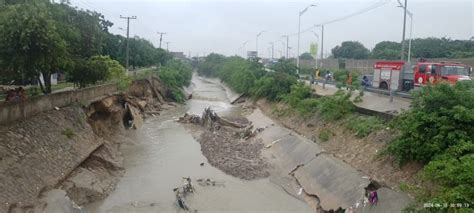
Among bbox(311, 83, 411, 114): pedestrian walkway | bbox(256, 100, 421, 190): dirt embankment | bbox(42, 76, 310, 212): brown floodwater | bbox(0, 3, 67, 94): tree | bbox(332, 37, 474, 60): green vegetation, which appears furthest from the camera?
bbox(332, 37, 474, 60): green vegetation

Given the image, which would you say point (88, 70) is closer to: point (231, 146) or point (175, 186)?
point (231, 146)

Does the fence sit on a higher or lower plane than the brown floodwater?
higher

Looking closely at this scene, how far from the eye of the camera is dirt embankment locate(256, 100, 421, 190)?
Result: 19.7m

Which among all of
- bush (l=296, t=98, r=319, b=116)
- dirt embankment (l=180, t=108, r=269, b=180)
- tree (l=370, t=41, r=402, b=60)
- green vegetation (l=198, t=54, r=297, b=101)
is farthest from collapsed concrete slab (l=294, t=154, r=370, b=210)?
tree (l=370, t=41, r=402, b=60)

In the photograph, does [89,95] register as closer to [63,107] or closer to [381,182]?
[63,107]

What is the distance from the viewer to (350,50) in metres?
127

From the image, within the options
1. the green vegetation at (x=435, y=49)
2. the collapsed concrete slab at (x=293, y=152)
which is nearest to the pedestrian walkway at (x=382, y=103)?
the collapsed concrete slab at (x=293, y=152)

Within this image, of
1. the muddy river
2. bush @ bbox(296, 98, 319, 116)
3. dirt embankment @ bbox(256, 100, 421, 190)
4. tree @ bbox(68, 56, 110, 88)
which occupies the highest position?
tree @ bbox(68, 56, 110, 88)

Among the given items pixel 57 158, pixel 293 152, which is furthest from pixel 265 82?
pixel 57 158

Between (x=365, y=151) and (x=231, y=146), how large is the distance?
14.3 m

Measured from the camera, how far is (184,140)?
4109cm

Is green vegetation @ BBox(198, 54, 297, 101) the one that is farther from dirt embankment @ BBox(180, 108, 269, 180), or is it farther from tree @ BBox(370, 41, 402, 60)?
tree @ BBox(370, 41, 402, 60)

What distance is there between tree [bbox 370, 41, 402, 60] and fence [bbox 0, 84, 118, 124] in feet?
216

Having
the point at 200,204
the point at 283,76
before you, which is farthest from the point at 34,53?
the point at 283,76
